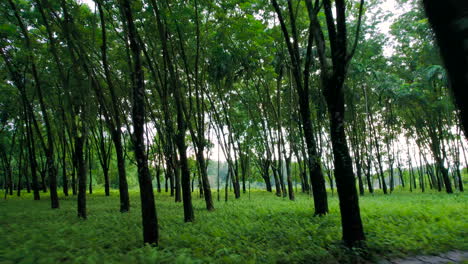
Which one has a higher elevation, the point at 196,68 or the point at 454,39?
the point at 196,68

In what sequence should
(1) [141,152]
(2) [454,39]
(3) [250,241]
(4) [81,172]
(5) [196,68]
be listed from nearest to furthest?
(2) [454,39] → (1) [141,152] → (3) [250,241] → (4) [81,172] → (5) [196,68]

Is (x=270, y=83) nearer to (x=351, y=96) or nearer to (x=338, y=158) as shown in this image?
(x=351, y=96)

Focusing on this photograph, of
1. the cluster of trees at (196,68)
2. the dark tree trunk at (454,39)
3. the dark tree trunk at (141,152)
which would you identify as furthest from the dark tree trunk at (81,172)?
the dark tree trunk at (454,39)

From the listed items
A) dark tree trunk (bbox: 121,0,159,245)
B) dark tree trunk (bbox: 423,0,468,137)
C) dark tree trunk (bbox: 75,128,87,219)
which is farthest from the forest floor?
dark tree trunk (bbox: 423,0,468,137)

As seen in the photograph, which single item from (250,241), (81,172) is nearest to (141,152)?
(250,241)

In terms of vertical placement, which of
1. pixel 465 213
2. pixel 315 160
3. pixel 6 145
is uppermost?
pixel 6 145

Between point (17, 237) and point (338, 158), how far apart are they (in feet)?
28.3

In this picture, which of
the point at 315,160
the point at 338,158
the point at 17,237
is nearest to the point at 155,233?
the point at 17,237

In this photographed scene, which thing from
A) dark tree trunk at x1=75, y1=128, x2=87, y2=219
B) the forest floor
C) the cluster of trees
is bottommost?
the forest floor

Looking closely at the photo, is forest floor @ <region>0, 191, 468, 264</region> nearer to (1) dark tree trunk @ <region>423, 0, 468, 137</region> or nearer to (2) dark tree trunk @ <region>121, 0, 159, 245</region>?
(2) dark tree trunk @ <region>121, 0, 159, 245</region>

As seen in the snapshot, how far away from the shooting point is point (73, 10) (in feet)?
31.0

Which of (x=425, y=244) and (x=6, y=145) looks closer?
(x=425, y=244)

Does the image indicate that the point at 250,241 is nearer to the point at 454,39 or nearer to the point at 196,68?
the point at 454,39

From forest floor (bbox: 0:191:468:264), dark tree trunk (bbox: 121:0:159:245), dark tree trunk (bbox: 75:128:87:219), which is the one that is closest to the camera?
forest floor (bbox: 0:191:468:264)
